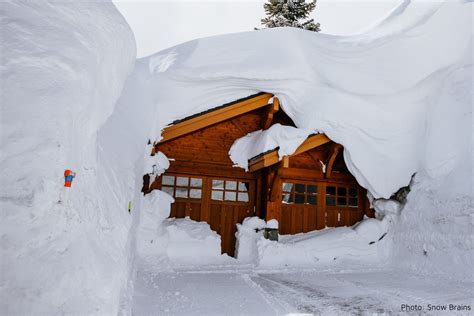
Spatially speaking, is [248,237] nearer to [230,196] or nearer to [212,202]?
[230,196]

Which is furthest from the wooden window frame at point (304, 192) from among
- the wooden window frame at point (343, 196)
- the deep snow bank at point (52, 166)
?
the deep snow bank at point (52, 166)

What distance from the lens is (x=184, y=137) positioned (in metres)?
8.37

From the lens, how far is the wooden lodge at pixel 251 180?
7.97 meters

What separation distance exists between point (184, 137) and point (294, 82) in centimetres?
322

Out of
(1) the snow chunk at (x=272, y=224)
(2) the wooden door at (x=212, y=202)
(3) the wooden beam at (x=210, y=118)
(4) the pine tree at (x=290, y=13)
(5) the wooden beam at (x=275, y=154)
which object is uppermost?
(4) the pine tree at (x=290, y=13)

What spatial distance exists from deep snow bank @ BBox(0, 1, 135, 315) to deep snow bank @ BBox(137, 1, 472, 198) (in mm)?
4577

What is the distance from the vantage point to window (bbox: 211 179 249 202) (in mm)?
8555

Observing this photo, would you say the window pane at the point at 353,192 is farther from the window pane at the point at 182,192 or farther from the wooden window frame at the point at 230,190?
the window pane at the point at 182,192

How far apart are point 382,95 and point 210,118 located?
4643 mm

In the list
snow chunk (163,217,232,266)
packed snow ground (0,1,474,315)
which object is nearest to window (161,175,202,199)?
snow chunk (163,217,232,266)

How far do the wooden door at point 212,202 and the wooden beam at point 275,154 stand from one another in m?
0.98

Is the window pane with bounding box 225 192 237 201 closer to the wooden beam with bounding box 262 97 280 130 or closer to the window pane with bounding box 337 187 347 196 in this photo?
the wooden beam with bounding box 262 97 280 130

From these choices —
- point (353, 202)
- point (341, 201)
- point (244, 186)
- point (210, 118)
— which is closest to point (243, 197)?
point (244, 186)

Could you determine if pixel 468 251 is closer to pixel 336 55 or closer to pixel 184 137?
pixel 336 55
